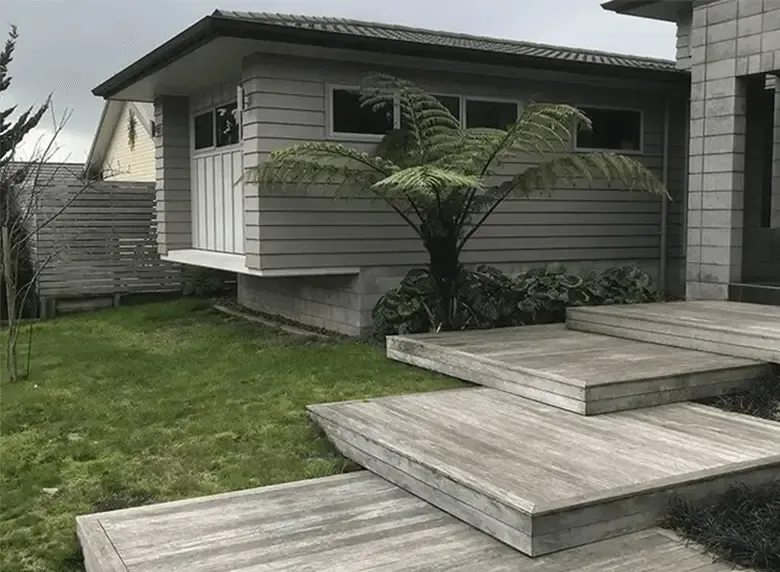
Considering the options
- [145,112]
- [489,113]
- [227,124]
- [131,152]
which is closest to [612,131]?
[489,113]

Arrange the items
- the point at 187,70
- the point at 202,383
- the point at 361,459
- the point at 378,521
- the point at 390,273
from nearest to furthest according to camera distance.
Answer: the point at 378,521, the point at 361,459, the point at 202,383, the point at 390,273, the point at 187,70

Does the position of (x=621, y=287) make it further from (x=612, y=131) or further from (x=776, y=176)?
(x=612, y=131)

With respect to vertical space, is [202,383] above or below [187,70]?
below

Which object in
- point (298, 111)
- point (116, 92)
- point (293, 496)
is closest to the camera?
point (293, 496)

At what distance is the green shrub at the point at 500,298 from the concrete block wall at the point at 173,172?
4200 millimetres

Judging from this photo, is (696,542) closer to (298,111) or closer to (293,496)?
(293,496)

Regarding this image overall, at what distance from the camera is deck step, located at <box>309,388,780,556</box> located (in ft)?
10.5

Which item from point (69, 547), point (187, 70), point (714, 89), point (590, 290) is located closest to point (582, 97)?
point (714, 89)

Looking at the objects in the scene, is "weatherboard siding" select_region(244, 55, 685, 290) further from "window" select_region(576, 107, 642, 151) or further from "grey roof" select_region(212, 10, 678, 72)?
"grey roof" select_region(212, 10, 678, 72)

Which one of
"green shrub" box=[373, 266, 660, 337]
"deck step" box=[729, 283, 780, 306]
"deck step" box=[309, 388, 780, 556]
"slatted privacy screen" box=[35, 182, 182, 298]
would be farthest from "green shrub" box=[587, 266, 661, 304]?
"slatted privacy screen" box=[35, 182, 182, 298]

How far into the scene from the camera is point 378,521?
3463 mm

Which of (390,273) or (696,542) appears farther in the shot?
(390,273)

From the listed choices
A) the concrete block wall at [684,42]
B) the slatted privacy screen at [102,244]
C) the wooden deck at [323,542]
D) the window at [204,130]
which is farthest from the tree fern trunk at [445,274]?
the slatted privacy screen at [102,244]

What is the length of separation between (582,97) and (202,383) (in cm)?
564
